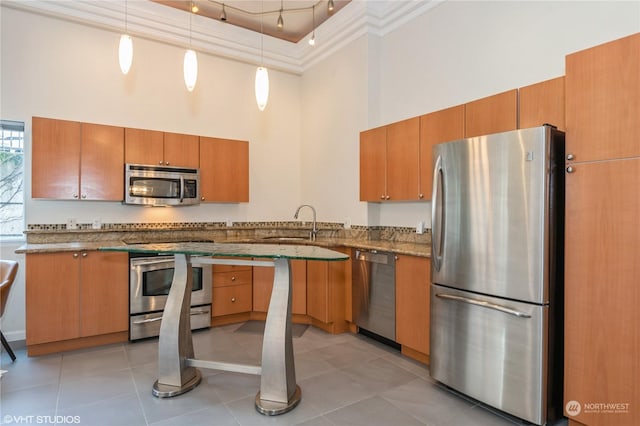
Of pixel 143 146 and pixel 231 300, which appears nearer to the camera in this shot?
pixel 143 146

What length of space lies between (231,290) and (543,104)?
134 inches

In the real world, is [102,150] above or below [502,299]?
above

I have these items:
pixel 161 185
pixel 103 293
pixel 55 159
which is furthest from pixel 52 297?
pixel 161 185

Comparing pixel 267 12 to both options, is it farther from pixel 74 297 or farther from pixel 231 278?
pixel 74 297

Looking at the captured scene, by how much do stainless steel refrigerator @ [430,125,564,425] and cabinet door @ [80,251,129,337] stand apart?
114 inches

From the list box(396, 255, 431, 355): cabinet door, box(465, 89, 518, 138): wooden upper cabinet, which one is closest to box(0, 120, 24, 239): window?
box(396, 255, 431, 355): cabinet door

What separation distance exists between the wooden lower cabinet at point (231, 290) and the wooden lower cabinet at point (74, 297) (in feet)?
2.91

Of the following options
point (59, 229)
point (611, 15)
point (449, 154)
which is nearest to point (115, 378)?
point (59, 229)

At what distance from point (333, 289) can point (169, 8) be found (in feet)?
11.8

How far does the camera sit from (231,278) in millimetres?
4129

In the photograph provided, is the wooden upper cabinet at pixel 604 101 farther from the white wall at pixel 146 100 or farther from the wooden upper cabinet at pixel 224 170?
the white wall at pixel 146 100

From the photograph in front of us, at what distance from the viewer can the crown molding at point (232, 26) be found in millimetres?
3709

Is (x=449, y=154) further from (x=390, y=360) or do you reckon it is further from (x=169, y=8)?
(x=169, y=8)

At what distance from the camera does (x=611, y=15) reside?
8.00 feet
